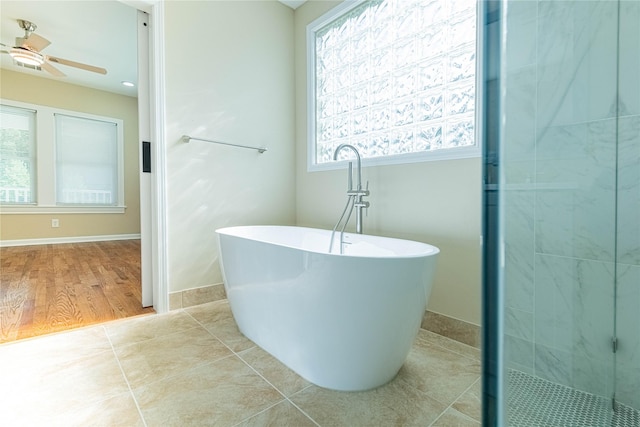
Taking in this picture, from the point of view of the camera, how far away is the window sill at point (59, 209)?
411 centimetres

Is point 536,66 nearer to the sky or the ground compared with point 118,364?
nearer to the sky

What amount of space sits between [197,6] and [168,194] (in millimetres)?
1324

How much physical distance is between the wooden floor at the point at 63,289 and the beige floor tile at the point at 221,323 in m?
0.35

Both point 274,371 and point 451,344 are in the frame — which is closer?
point 274,371

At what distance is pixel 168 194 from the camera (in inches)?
75.9

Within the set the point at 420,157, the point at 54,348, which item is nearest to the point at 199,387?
the point at 54,348

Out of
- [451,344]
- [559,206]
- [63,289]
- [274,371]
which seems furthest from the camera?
[63,289]

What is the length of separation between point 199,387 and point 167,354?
0.36 meters

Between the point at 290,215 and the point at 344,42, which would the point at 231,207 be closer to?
the point at 290,215

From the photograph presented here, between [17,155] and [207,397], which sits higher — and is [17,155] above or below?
above

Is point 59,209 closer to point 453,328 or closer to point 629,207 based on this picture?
point 453,328

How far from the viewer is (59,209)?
14.7 ft

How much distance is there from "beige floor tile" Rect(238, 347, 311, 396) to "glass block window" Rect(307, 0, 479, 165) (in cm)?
132

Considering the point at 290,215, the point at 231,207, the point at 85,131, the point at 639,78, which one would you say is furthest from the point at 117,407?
the point at 85,131
